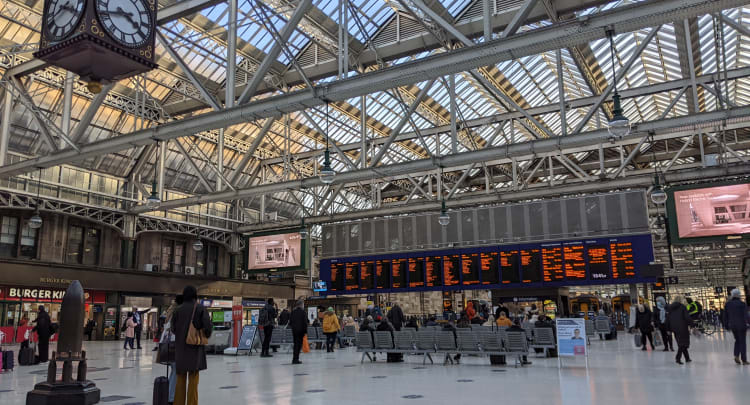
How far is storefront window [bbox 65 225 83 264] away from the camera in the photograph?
28791 millimetres

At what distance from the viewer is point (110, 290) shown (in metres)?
29.2

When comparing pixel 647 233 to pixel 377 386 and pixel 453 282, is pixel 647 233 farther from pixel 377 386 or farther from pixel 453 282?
pixel 377 386

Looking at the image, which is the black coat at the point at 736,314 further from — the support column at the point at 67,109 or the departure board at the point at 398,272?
the support column at the point at 67,109

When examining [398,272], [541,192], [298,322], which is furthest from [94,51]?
[398,272]

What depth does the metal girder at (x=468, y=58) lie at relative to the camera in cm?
954

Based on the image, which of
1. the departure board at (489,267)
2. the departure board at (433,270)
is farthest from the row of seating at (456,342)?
the departure board at (433,270)

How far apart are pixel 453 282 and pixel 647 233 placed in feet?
26.9

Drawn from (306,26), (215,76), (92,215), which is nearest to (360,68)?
(306,26)

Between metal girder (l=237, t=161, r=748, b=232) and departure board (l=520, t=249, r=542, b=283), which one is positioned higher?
metal girder (l=237, t=161, r=748, b=232)

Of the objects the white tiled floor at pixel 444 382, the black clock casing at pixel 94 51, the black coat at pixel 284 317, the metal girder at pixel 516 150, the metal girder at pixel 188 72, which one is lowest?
the white tiled floor at pixel 444 382

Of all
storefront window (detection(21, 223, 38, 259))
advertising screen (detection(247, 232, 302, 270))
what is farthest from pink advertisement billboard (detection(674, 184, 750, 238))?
storefront window (detection(21, 223, 38, 259))

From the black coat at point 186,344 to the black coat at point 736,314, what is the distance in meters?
11.0

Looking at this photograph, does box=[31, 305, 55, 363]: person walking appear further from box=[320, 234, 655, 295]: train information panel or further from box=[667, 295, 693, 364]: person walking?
box=[667, 295, 693, 364]: person walking

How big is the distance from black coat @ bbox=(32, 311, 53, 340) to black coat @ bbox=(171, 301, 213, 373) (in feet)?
33.5
